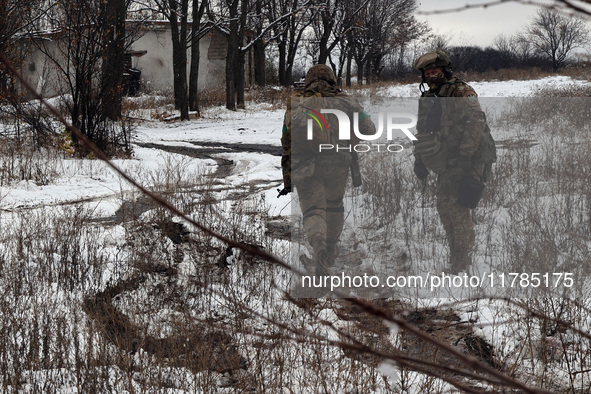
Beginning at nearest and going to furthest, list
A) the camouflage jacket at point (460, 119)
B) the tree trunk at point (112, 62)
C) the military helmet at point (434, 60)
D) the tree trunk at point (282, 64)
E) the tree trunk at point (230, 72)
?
the camouflage jacket at point (460, 119) < the military helmet at point (434, 60) < the tree trunk at point (112, 62) < the tree trunk at point (230, 72) < the tree trunk at point (282, 64)

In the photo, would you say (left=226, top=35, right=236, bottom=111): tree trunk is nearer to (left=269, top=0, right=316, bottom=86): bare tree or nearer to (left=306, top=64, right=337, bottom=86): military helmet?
(left=269, top=0, right=316, bottom=86): bare tree

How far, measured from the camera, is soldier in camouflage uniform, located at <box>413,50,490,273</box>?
15.7ft

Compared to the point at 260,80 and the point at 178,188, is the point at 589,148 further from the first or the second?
the point at 260,80

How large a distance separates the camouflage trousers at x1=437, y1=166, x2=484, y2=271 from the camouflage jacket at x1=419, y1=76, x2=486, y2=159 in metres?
0.20

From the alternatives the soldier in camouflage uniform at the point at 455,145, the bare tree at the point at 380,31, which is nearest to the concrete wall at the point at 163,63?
the bare tree at the point at 380,31

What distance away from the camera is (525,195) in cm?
730

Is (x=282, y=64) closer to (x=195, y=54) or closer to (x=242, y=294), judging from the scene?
(x=195, y=54)

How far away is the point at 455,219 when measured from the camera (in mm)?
5180

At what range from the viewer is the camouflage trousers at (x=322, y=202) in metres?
4.93

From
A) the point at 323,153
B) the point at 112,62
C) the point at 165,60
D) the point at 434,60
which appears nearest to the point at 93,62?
the point at 112,62

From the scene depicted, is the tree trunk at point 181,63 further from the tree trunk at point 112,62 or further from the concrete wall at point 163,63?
the concrete wall at point 163,63

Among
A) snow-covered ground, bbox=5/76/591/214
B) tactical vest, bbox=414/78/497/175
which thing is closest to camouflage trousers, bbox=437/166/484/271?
tactical vest, bbox=414/78/497/175

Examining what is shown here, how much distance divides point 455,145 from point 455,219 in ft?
2.16

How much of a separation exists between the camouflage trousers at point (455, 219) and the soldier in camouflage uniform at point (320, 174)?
2.75 ft
